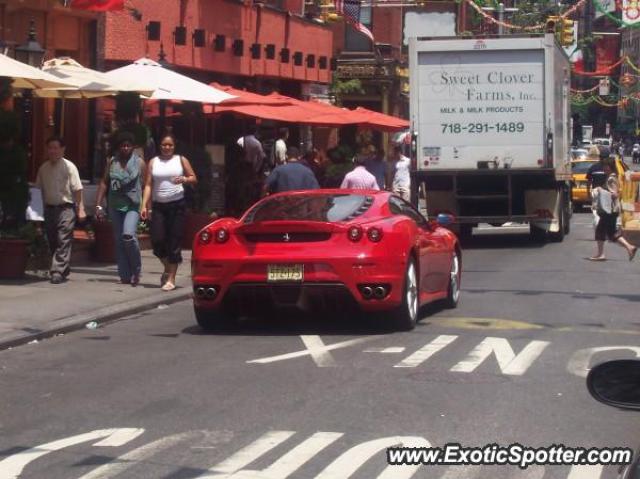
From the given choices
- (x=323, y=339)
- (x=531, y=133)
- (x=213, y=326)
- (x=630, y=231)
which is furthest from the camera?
(x=531, y=133)

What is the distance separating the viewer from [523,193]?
80.8 ft

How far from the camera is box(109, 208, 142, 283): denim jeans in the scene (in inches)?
633

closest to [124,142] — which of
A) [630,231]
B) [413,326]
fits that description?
[413,326]

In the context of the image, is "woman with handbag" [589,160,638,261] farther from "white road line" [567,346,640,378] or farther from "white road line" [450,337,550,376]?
"white road line" [567,346,640,378]

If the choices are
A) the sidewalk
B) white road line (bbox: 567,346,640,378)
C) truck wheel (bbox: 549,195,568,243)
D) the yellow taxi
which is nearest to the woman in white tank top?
the sidewalk

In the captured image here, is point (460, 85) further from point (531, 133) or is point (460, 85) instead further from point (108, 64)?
point (108, 64)

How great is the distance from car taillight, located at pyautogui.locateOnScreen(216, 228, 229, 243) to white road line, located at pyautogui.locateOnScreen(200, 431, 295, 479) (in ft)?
15.2

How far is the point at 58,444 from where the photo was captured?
760 centimetres

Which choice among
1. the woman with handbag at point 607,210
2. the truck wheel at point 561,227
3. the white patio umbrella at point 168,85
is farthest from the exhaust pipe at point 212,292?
the truck wheel at point 561,227

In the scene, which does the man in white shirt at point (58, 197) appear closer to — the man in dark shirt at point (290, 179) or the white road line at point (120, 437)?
the man in dark shirt at point (290, 179)

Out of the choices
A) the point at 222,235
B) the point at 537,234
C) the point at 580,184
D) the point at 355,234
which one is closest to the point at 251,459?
the point at 355,234

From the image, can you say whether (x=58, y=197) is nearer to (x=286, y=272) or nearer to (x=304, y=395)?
(x=286, y=272)

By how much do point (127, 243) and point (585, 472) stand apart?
1001 cm

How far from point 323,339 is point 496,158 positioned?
1225 cm
